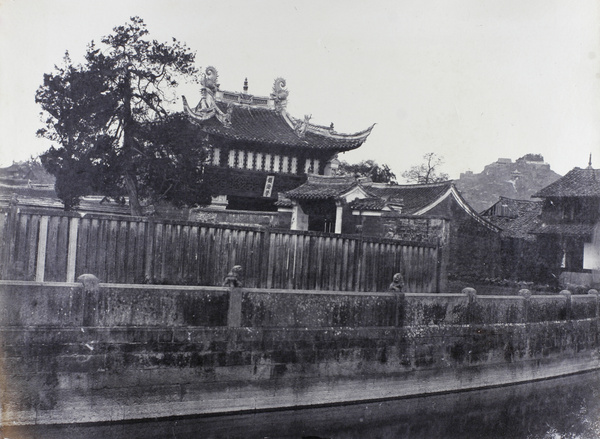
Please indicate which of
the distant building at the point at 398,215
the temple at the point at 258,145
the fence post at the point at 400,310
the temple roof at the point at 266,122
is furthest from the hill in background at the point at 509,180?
the fence post at the point at 400,310

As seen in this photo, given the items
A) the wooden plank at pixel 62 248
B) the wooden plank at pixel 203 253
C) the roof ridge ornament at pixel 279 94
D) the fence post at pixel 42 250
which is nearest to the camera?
the fence post at pixel 42 250

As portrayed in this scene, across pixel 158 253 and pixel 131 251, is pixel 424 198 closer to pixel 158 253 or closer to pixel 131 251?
pixel 158 253

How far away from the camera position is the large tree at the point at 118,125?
17922 mm

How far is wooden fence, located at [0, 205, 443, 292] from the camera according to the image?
1172 cm

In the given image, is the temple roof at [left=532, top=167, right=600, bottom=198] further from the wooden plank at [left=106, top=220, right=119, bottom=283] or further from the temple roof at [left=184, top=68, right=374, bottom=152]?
the wooden plank at [left=106, top=220, right=119, bottom=283]

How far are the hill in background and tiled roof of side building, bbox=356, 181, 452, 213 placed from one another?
3216 centimetres

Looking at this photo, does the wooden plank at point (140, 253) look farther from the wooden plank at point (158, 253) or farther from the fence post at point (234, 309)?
the fence post at point (234, 309)

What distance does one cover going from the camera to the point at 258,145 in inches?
1109

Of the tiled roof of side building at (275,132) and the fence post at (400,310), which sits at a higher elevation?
the tiled roof of side building at (275,132)

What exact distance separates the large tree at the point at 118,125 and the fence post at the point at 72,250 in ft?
21.4

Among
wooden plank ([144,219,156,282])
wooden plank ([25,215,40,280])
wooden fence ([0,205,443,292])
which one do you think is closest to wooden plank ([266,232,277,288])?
wooden fence ([0,205,443,292])

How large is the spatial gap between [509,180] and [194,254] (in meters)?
54.5

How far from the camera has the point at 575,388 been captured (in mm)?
16625

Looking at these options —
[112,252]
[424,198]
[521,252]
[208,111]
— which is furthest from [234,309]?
[521,252]
